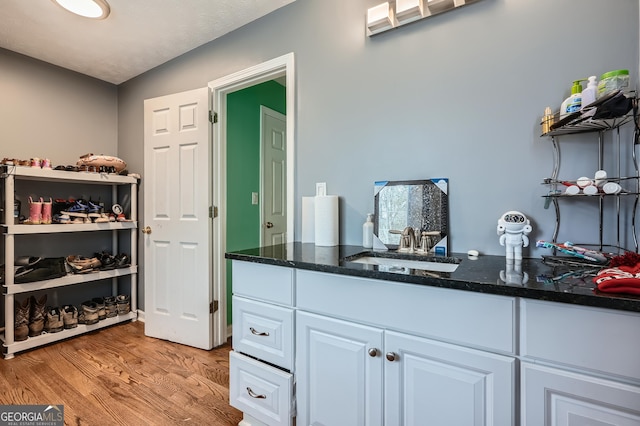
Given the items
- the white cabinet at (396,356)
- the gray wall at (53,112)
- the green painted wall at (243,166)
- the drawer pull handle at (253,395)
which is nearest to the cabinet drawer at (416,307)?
the white cabinet at (396,356)

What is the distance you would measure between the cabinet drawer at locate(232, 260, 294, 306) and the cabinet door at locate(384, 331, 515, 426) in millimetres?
471

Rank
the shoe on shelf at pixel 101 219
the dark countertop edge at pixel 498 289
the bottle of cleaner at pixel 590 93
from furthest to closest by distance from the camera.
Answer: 1. the shoe on shelf at pixel 101 219
2. the bottle of cleaner at pixel 590 93
3. the dark countertop edge at pixel 498 289

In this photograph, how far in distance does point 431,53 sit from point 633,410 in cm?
152

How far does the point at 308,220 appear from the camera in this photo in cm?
188

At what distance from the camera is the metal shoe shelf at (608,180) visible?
1107 mm

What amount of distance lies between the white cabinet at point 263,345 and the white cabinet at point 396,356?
0.21 feet

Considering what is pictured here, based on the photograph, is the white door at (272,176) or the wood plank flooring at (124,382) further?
the white door at (272,176)

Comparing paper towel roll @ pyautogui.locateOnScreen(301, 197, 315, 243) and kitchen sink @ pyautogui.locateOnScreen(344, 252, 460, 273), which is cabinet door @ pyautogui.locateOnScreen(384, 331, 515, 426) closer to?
kitchen sink @ pyautogui.locateOnScreen(344, 252, 460, 273)

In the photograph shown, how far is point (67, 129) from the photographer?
114 inches

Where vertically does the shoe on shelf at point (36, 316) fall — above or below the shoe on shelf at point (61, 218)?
below

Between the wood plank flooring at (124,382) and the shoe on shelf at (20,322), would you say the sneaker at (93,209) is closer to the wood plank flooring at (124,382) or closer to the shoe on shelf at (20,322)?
the shoe on shelf at (20,322)

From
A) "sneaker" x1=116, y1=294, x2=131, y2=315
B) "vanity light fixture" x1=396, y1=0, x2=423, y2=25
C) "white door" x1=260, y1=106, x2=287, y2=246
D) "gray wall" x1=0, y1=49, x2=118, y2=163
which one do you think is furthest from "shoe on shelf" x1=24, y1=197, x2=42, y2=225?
"vanity light fixture" x1=396, y1=0, x2=423, y2=25

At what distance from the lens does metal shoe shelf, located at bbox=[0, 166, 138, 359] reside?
7.32ft

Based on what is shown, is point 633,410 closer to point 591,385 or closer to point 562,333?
point 591,385
